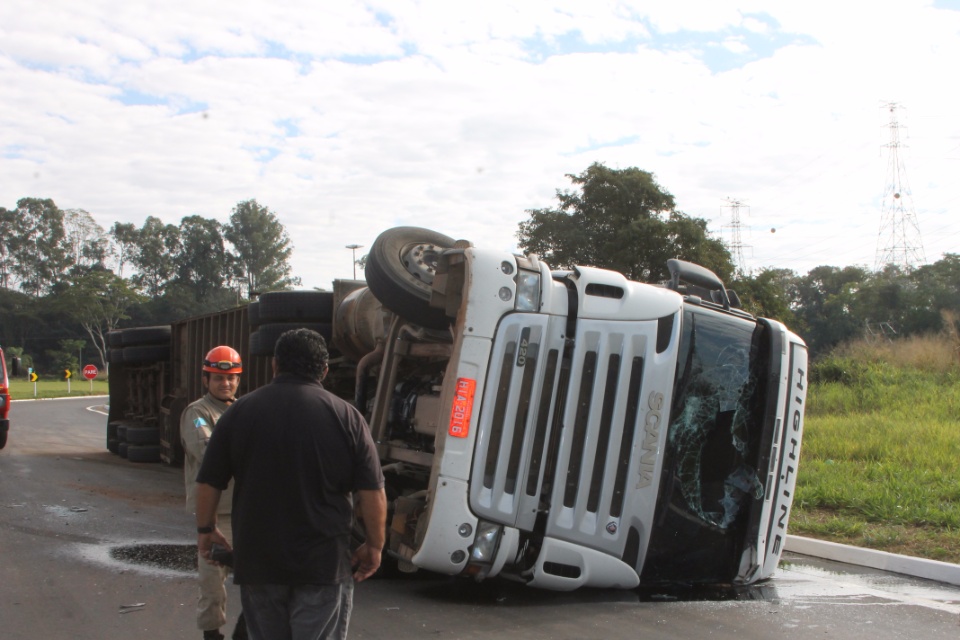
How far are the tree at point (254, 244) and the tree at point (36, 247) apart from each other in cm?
1617

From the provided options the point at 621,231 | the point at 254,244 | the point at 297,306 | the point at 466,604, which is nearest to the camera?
the point at 466,604

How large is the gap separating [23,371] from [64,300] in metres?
6.84

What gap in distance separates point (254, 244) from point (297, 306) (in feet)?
252

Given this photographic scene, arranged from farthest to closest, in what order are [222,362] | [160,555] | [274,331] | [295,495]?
[274,331] → [160,555] → [222,362] → [295,495]

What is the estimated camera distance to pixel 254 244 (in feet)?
271

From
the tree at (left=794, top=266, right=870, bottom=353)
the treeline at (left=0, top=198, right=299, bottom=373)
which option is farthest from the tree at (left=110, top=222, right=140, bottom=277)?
the tree at (left=794, top=266, right=870, bottom=353)

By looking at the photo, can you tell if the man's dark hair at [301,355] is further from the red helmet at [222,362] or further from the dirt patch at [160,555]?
the dirt patch at [160,555]

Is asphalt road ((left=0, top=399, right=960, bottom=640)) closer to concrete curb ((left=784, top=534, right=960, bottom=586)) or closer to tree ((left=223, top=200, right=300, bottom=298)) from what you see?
concrete curb ((left=784, top=534, right=960, bottom=586))

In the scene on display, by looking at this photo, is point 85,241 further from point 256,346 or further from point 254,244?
point 256,346

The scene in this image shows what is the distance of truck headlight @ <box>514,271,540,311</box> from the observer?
5.36 metres

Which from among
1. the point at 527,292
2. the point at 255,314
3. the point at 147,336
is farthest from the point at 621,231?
the point at 527,292

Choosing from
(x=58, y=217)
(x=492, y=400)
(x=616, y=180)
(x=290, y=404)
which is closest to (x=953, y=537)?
(x=492, y=400)

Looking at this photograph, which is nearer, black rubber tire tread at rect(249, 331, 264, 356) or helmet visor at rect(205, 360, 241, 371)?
helmet visor at rect(205, 360, 241, 371)

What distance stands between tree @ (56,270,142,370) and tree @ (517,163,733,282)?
45999mm
